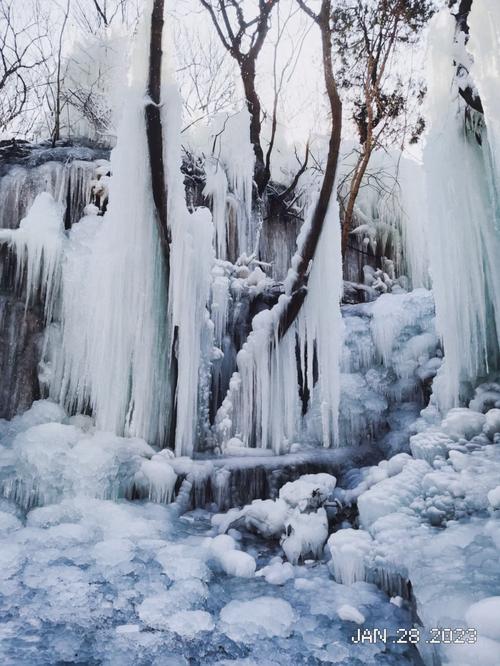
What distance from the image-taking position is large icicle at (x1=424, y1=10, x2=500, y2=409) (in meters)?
4.33

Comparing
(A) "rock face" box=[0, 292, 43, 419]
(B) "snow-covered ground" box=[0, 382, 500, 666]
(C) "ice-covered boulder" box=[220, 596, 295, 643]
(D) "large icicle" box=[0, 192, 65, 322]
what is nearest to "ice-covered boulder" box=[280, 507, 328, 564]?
(B) "snow-covered ground" box=[0, 382, 500, 666]

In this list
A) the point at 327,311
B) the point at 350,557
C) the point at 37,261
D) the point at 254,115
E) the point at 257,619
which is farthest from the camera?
the point at 254,115

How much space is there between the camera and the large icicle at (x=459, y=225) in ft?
14.2

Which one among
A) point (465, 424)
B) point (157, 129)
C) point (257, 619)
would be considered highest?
point (157, 129)

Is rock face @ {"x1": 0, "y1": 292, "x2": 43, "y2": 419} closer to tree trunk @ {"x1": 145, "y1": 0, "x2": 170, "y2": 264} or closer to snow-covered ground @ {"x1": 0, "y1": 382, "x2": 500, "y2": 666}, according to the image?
snow-covered ground @ {"x1": 0, "y1": 382, "x2": 500, "y2": 666}

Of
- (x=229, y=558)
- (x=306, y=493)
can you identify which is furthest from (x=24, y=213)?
(x=229, y=558)

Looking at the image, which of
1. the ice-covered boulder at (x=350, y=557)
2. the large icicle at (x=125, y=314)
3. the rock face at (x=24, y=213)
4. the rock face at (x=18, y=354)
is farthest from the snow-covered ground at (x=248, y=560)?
the rock face at (x=24, y=213)

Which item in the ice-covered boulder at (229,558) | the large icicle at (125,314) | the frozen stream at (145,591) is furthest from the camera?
the large icicle at (125,314)

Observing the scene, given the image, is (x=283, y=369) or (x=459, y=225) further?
(x=283, y=369)

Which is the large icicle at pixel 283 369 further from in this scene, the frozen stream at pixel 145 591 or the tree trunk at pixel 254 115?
the tree trunk at pixel 254 115

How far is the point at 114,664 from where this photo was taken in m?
1.99

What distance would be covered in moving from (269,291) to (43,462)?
378cm

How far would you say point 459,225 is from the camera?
448 cm

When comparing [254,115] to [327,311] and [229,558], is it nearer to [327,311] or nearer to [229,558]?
[327,311]
